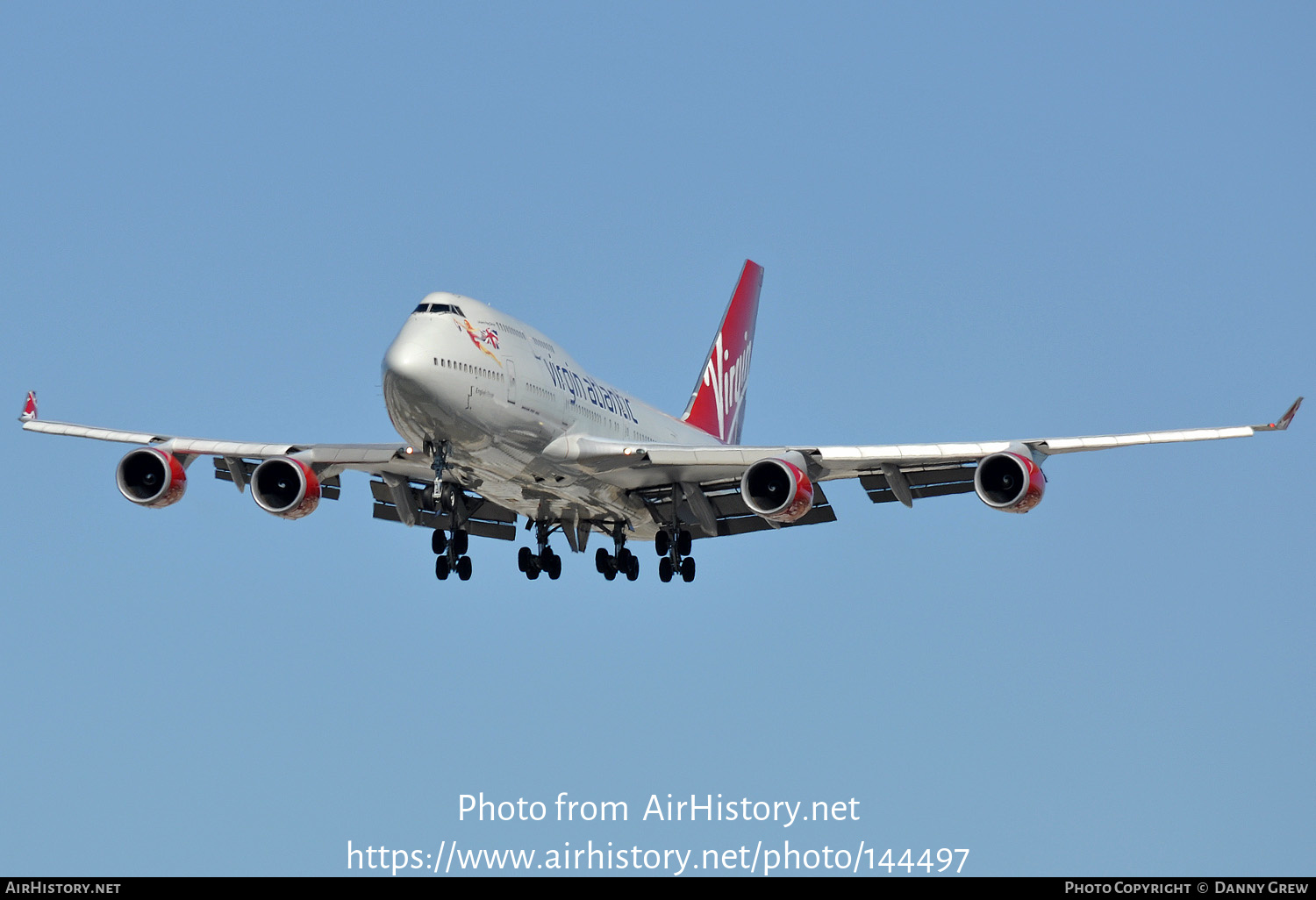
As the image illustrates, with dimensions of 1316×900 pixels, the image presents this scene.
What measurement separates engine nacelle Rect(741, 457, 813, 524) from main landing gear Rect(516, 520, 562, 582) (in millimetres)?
7053

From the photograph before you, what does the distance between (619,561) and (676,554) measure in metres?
1.76

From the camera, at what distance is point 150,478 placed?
35.8 m

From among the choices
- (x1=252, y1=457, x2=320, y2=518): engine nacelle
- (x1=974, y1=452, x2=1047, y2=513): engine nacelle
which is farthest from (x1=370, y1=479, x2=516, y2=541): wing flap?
(x1=974, y1=452, x2=1047, y2=513): engine nacelle

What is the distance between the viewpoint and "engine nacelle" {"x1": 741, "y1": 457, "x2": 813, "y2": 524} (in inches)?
1300

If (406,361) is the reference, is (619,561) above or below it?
below

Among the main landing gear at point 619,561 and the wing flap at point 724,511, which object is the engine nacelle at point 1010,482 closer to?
the wing flap at point 724,511

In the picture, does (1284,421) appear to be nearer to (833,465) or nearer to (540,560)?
(833,465)

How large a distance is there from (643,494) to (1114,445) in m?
11.0

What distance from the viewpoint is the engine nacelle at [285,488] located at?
34.6 m

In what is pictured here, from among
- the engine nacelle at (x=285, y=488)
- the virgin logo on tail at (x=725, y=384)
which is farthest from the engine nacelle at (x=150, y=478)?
the virgin logo on tail at (x=725, y=384)

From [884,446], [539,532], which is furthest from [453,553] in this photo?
[884,446]

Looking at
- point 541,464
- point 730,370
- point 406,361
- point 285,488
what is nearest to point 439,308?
point 406,361

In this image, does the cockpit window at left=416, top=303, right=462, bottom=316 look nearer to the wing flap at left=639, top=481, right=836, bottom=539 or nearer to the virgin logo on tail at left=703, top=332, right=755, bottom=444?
the wing flap at left=639, top=481, right=836, bottom=539

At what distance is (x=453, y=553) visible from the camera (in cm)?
3688
